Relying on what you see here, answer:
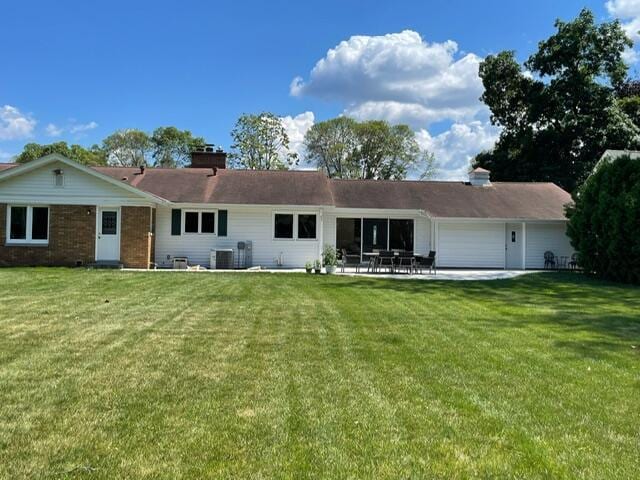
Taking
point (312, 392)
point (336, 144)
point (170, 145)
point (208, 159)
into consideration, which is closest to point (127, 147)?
point (170, 145)

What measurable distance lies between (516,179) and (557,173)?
2846 millimetres

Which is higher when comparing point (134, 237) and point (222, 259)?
point (134, 237)

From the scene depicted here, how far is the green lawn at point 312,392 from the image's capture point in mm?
3398

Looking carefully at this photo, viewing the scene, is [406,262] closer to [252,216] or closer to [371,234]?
[371,234]

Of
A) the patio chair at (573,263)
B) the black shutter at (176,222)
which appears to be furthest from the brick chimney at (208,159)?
the patio chair at (573,263)

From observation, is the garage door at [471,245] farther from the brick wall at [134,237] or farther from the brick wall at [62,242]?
the brick wall at [62,242]

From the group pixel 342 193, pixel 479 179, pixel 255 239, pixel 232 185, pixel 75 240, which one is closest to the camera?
pixel 75 240

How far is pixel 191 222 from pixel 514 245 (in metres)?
13.9

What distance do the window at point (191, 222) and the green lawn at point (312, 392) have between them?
11.0 metres

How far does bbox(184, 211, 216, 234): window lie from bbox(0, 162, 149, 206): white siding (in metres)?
2.63

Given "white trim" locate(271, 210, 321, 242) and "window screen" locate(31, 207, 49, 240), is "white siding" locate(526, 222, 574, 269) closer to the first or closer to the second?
"white trim" locate(271, 210, 321, 242)

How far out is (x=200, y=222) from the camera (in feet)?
→ 68.3

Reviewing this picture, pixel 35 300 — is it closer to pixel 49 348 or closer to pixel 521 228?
pixel 49 348

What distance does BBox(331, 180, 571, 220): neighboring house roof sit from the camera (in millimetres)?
22656
